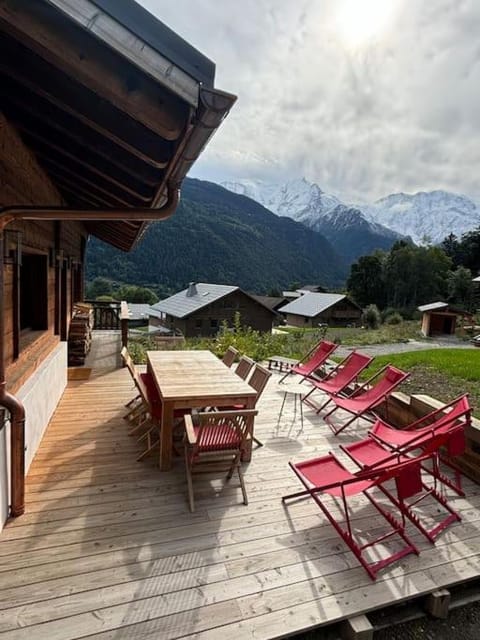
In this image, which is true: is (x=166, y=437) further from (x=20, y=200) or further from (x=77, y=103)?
(x=77, y=103)

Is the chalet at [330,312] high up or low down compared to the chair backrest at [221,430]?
down

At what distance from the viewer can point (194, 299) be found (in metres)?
33.3

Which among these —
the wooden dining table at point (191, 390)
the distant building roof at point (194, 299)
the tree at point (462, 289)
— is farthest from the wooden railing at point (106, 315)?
the tree at point (462, 289)

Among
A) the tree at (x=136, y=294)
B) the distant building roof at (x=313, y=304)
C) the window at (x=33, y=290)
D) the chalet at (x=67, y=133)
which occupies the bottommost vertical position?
the tree at (x=136, y=294)

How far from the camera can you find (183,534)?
271 cm

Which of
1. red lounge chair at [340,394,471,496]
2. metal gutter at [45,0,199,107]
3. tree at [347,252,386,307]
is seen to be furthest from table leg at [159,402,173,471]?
tree at [347,252,386,307]

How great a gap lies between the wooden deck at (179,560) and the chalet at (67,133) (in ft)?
1.53

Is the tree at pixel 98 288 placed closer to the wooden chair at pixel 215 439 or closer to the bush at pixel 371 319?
the bush at pixel 371 319

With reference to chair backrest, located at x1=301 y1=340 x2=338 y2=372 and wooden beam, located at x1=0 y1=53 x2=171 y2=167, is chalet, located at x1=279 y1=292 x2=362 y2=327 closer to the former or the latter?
chair backrest, located at x1=301 y1=340 x2=338 y2=372

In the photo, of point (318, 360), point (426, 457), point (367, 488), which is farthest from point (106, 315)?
point (426, 457)

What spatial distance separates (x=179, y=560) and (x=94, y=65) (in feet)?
9.98

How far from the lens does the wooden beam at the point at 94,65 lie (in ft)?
5.39

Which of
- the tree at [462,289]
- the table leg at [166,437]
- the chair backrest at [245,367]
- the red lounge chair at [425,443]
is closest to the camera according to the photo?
the red lounge chair at [425,443]

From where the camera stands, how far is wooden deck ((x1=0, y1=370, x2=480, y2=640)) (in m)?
2.02
